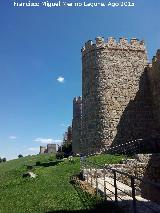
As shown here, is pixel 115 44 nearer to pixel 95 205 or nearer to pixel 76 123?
pixel 76 123

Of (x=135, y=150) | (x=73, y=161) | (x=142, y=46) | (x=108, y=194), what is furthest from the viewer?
(x=142, y=46)

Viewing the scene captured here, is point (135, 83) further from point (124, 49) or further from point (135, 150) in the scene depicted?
point (135, 150)

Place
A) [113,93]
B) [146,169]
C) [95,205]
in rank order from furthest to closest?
[113,93] < [146,169] < [95,205]

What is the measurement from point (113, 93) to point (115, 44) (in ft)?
14.6

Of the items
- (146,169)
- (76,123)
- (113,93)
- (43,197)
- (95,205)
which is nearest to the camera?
(95,205)

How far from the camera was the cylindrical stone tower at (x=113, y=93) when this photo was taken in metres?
28.2

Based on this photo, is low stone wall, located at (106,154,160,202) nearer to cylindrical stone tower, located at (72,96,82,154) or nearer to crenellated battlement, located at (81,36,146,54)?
crenellated battlement, located at (81,36,146,54)

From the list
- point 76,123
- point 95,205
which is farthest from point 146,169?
point 76,123

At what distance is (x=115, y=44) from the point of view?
30.3 meters

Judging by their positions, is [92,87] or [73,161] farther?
[92,87]

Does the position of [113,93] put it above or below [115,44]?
below

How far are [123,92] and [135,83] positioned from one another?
4.71 feet

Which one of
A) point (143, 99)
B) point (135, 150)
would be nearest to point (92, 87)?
point (143, 99)

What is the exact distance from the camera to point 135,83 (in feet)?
98.3
